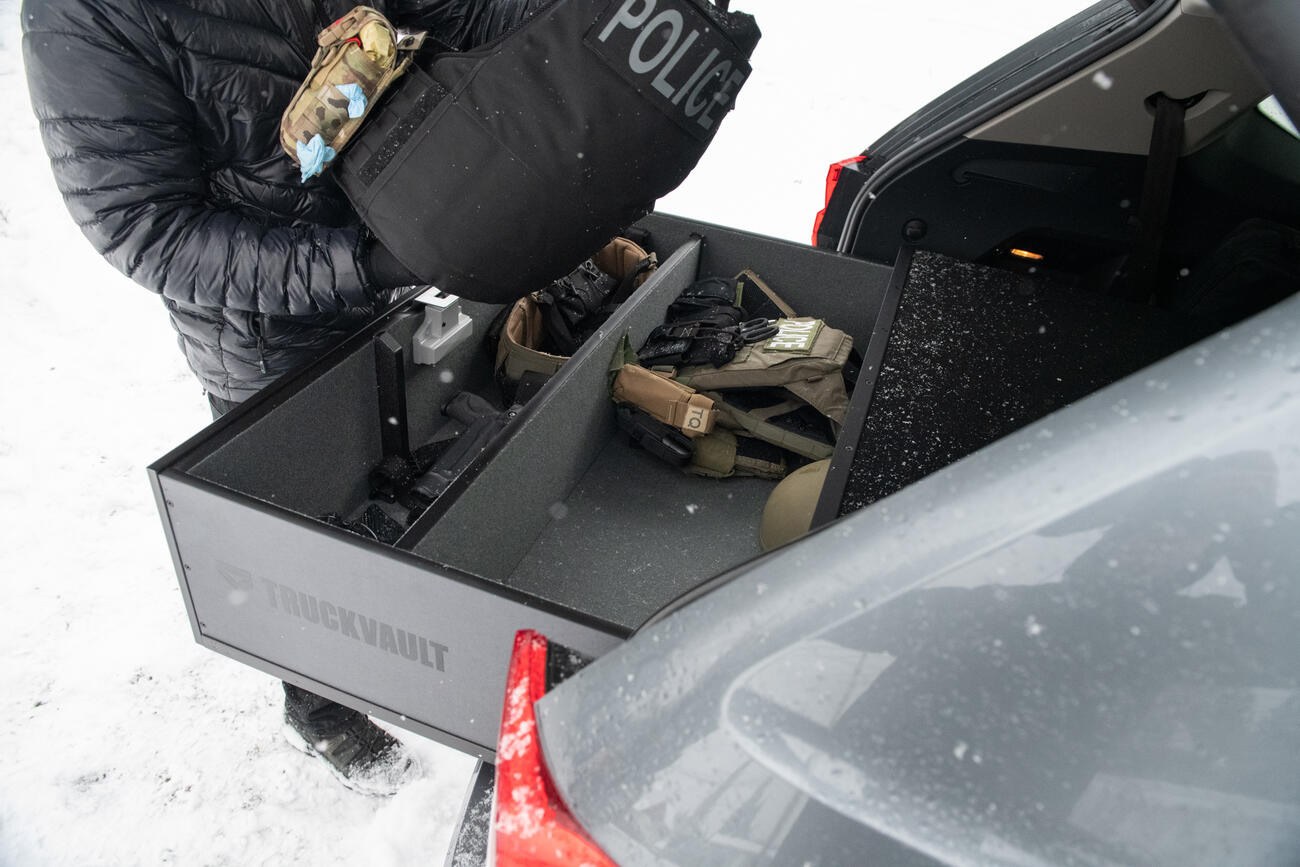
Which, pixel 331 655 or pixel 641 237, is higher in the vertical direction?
pixel 641 237

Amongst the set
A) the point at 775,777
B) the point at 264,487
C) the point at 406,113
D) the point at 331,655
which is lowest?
the point at 331,655

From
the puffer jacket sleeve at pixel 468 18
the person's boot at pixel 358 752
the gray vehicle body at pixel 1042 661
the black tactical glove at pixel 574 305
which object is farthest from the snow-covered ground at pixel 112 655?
the gray vehicle body at pixel 1042 661

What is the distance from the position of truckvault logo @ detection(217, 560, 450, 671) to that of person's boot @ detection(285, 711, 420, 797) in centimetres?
55

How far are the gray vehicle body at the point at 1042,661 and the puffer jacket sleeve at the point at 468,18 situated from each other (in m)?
1.26

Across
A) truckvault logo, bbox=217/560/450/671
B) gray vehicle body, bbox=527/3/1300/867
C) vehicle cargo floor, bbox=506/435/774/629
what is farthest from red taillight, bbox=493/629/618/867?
vehicle cargo floor, bbox=506/435/774/629

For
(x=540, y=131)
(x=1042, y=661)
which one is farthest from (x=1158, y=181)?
(x=1042, y=661)

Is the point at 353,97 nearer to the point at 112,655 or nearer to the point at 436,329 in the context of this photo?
the point at 436,329

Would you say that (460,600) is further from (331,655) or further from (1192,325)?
(1192,325)

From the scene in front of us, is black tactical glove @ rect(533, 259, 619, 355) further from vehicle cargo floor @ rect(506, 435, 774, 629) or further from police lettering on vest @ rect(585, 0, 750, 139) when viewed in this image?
police lettering on vest @ rect(585, 0, 750, 139)

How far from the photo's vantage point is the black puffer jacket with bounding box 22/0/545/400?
998mm

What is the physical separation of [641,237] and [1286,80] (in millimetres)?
1824

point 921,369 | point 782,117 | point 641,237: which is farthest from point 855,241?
point 782,117

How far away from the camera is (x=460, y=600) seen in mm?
941

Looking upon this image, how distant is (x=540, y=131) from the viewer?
991 millimetres
